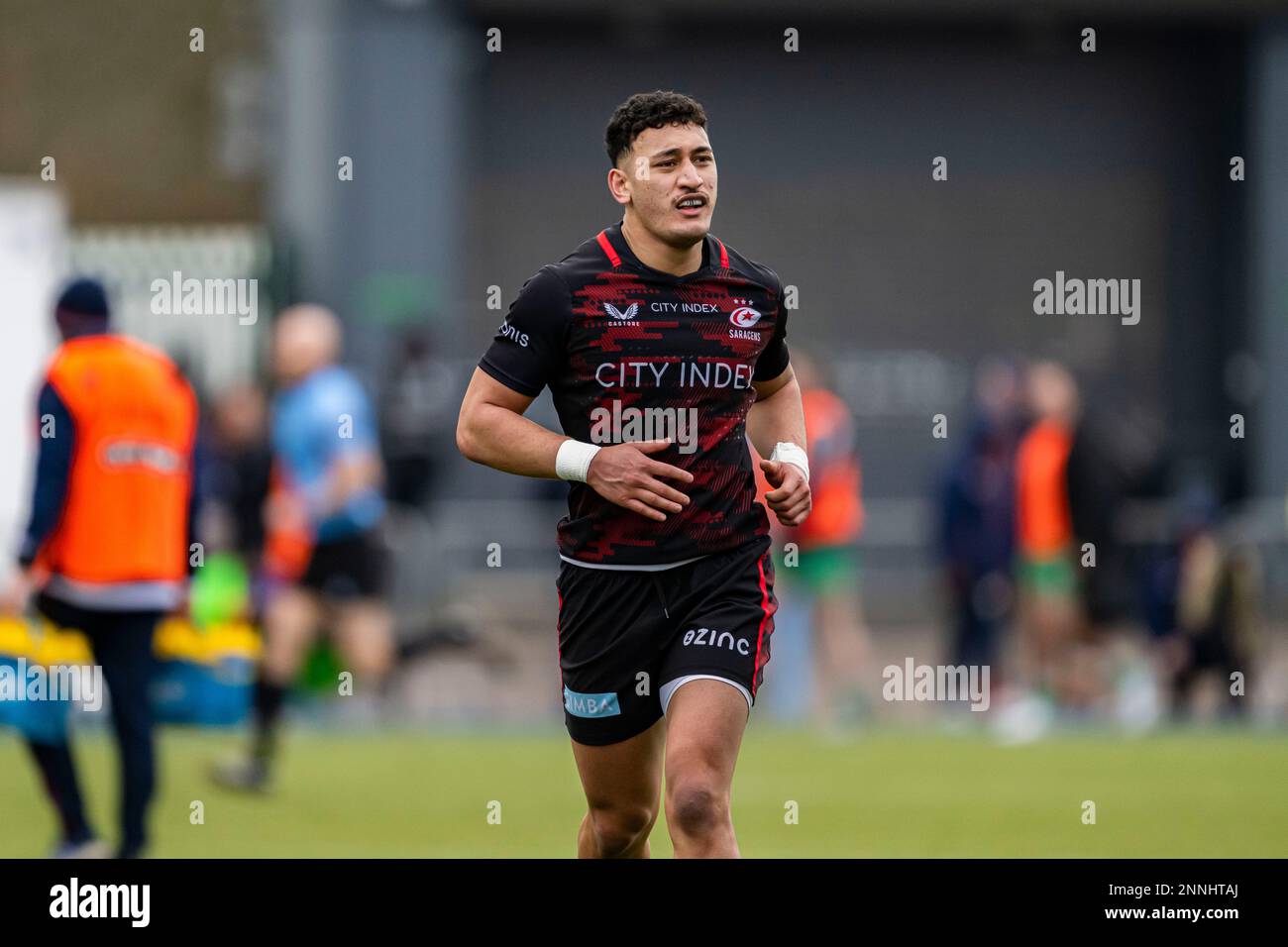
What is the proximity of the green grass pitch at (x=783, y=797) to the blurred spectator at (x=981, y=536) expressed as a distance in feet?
4.01

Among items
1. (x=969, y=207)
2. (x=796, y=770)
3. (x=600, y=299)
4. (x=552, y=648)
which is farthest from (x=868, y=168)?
(x=600, y=299)

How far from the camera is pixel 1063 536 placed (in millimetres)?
16062

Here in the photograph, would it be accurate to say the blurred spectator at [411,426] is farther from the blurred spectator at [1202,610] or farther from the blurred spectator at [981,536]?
A: the blurred spectator at [1202,610]

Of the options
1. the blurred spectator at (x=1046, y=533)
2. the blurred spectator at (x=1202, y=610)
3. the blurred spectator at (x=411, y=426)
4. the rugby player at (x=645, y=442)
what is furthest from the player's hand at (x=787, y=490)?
the blurred spectator at (x=411, y=426)

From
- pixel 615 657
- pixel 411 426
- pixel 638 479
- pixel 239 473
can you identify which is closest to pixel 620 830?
pixel 615 657

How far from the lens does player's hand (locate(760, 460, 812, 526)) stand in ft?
21.8

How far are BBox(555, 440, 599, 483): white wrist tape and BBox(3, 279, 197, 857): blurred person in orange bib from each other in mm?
3474

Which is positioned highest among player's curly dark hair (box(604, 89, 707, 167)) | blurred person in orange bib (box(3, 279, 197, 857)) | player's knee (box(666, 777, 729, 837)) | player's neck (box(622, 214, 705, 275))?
player's curly dark hair (box(604, 89, 707, 167))

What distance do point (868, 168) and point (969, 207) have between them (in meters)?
1.30

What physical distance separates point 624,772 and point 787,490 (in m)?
0.99

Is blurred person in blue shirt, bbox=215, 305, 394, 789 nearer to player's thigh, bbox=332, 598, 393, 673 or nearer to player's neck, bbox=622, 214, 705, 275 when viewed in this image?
player's thigh, bbox=332, 598, 393, 673

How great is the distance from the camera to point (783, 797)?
11906mm

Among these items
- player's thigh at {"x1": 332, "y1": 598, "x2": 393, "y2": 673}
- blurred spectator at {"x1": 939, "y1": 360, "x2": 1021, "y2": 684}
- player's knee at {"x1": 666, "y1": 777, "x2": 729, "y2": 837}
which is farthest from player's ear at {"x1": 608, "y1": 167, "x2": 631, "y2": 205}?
blurred spectator at {"x1": 939, "y1": 360, "x2": 1021, "y2": 684}
